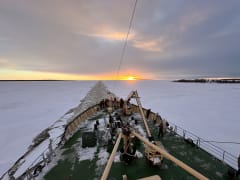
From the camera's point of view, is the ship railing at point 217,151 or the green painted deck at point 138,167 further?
the ship railing at point 217,151

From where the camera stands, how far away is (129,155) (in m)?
8.13

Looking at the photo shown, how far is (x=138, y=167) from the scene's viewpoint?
25.9ft

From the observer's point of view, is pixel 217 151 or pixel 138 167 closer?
pixel 138 167

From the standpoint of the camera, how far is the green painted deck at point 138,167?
291 inches

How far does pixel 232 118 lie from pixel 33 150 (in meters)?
27.7

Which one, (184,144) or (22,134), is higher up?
(184,144)

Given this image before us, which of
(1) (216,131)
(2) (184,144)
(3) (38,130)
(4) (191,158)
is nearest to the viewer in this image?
(4) (191,158)

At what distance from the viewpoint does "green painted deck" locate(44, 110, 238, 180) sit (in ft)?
24.2

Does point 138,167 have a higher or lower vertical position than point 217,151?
higher

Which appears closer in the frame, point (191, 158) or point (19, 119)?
point (191, 158)

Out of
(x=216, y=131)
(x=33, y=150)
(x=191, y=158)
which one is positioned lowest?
(x=33, y=150)

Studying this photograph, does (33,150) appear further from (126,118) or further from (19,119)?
(19,119)

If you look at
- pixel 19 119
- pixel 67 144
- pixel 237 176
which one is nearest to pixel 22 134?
pixel 19 119

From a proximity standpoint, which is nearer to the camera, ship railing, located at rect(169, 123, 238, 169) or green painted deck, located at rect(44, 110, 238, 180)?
green painted deck, located at rect(44, 110, 238, 180)
